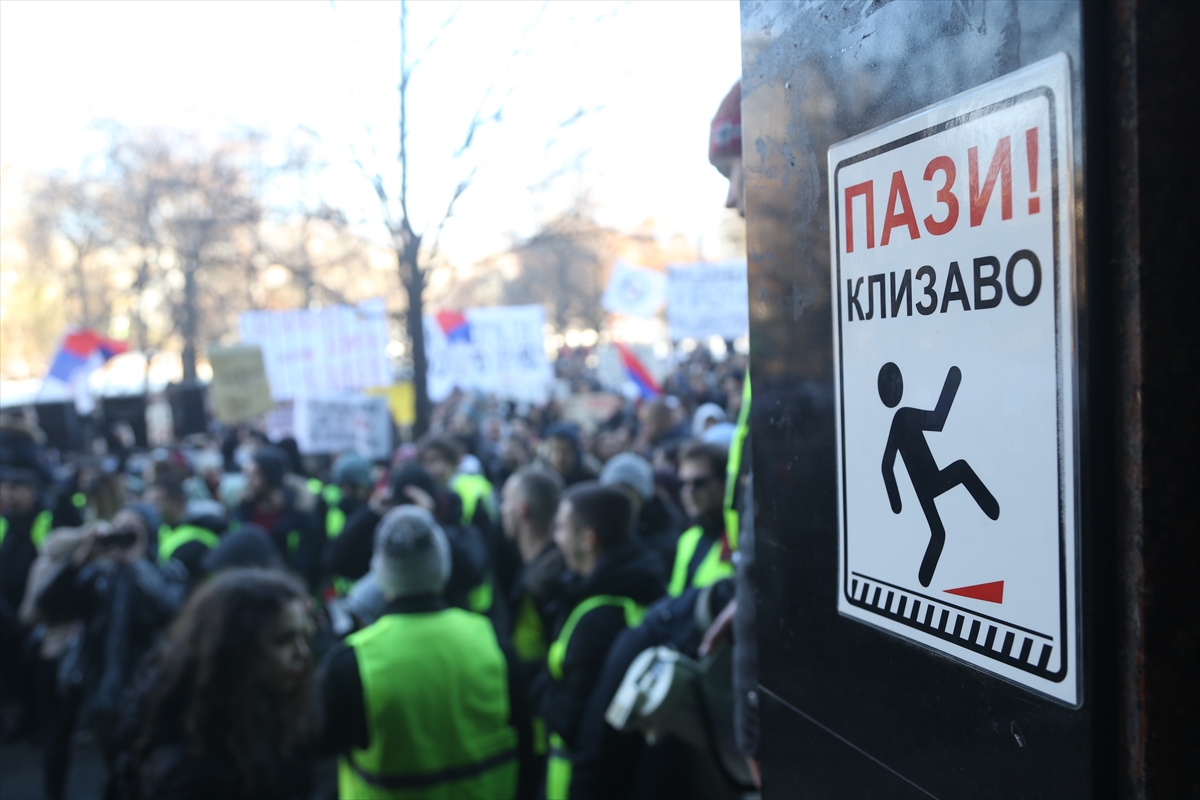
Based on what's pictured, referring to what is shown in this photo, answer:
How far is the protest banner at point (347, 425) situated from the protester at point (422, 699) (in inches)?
216

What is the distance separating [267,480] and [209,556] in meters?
1.34

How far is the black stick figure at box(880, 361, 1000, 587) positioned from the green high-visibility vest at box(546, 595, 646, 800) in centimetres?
251

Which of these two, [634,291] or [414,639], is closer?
[414,639]

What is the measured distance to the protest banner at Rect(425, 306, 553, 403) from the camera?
11.2m

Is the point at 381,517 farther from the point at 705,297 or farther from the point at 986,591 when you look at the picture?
the point at 705,297

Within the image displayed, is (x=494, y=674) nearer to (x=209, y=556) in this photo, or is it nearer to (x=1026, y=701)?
(x=1026, y=701)

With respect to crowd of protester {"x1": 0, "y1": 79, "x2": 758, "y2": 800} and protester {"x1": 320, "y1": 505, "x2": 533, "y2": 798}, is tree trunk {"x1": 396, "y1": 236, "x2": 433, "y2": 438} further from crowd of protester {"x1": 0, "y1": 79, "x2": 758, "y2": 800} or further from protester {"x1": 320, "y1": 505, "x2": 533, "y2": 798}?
protester {"x1": 320, "y1": 505, "x2": 533, "y2": 798}

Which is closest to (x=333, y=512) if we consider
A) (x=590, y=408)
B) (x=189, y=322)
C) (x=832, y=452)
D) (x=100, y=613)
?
(x=100, y=613)

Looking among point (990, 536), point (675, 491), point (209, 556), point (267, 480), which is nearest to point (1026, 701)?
point (990, 536)

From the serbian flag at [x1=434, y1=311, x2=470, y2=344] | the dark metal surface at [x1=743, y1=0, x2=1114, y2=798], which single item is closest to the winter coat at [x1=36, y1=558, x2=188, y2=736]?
the dark metal surface at [x1=743, y1=0, x2=1114, y2=798]

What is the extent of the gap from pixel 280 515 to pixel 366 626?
239cm

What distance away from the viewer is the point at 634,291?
45.9ft

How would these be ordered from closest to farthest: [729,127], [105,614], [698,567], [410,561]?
[729,127], [410,561], [698,567], [105,614]

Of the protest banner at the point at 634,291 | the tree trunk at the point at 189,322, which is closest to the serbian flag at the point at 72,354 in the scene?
the protest banner at the point at 634,291
